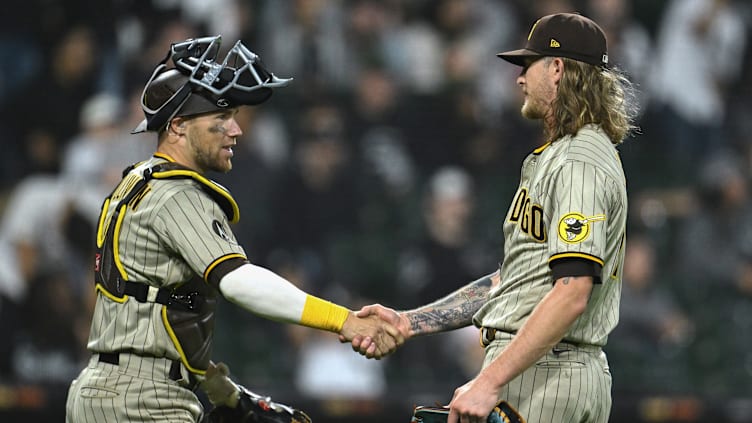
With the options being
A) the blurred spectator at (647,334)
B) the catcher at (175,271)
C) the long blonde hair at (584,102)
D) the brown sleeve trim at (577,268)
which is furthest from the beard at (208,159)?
the blurred spectator at (647,334)

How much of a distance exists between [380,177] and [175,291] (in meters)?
4.76

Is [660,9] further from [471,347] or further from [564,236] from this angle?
[564,236]

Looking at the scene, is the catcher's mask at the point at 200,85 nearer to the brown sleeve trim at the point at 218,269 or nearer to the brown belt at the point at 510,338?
the brown sleeve trim at the point at 218,269

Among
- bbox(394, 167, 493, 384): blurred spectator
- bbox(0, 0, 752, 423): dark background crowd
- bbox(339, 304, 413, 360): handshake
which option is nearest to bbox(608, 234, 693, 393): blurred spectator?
bbox(0, 0, 752, 423): dark background crowd

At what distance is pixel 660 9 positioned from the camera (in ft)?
30.9

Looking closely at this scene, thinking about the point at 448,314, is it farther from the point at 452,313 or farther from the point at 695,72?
the point at 695,72

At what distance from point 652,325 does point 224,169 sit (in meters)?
4.70

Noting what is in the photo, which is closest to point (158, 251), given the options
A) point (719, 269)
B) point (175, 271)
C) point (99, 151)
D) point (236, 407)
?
point (175, 271)

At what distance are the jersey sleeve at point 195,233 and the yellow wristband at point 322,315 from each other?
28 centimetres

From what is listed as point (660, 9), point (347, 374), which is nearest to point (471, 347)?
point (347, 374)

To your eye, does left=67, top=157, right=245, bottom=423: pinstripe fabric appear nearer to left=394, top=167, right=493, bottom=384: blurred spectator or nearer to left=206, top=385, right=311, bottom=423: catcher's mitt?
left=206, top=385, right=311, bottom=423: catcher's mitt

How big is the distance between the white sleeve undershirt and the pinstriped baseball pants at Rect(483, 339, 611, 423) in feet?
2.29

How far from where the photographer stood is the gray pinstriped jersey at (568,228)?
11.4ft

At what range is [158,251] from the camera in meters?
3.79
